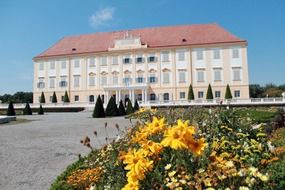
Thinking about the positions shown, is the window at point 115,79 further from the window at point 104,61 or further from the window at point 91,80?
the window at point 91,80

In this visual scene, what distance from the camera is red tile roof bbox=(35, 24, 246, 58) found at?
A: 41.7 metres

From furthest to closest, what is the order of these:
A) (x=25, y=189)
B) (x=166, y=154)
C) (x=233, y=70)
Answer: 1. (x=233, y=70)
2. (x=25, y=189)
3. (x=166, y=154)

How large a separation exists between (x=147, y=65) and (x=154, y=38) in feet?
16.5

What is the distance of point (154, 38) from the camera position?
44938 millimetres

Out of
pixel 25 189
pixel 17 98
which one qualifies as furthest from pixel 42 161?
pixel 17 98

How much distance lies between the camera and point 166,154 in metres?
2.37

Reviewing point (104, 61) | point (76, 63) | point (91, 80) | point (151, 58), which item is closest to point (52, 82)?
point (76, 63)

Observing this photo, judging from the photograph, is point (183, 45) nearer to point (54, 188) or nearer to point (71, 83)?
point (71, 83)

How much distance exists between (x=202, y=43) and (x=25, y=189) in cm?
3925

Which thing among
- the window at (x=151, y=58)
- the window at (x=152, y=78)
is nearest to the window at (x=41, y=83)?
the window at (x=152, y=78)

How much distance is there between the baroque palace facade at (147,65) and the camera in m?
40.3

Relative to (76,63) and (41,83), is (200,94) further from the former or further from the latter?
(41,83)

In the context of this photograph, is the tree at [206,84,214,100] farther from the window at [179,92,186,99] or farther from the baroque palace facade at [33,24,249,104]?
the window at [179,92,186,99]

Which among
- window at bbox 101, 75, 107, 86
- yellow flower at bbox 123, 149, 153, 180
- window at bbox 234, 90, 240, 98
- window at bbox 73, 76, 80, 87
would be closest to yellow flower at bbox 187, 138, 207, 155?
yellow flower at bbox 123, 149, 153, 180
